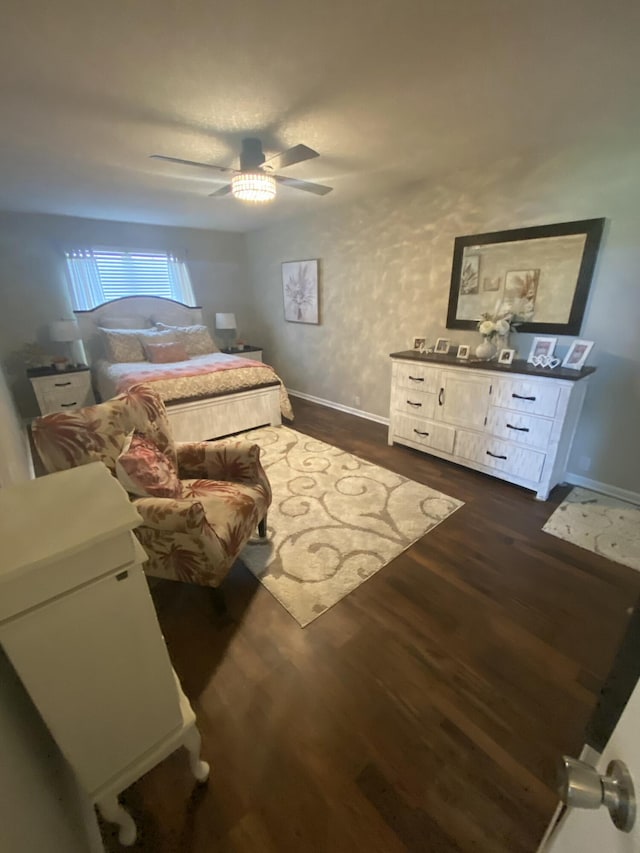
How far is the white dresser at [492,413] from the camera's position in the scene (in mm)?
2372

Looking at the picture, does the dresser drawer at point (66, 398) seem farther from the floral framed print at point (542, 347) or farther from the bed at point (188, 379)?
the floral framed print at point (542, 347)

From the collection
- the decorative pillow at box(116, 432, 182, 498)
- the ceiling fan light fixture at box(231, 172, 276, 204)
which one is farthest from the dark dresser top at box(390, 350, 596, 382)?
the decorative pillow at box(116, 432, 182, 498)

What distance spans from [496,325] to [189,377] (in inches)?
107

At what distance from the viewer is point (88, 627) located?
0.71m

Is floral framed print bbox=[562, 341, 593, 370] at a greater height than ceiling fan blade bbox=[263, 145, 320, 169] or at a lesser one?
lesser

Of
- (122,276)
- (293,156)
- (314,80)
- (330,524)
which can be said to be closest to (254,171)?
(293,156)

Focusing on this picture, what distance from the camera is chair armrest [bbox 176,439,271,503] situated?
6.46ft

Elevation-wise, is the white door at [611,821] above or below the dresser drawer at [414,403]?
above

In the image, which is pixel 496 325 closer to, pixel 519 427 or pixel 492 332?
pixel 492 332

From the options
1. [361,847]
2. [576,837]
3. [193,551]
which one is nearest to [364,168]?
[193,551]

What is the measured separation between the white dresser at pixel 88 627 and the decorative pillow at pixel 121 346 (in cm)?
378

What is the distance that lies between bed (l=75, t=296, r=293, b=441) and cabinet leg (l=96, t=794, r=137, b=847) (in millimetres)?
2715

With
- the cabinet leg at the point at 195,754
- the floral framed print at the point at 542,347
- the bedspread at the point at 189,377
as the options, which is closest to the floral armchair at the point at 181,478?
the cabinet leg at the point at 195,754

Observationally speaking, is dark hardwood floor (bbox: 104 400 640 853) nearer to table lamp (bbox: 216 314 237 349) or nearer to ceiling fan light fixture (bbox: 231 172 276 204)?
ceiling fan light fixture (bbox: 231 172 276 204)
